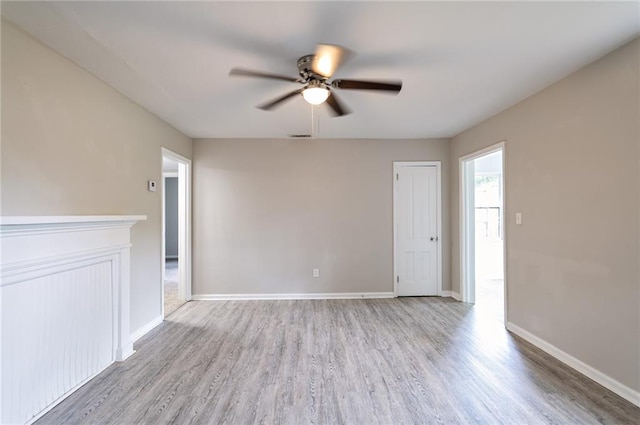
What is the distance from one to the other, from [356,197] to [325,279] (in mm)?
1368

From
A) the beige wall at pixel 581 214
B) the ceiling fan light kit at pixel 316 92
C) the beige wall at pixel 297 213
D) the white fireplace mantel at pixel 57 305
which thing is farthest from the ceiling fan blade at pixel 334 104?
the white fireplace mantel at pixel 57 305

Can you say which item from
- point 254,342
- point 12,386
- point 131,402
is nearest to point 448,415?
point 254,342

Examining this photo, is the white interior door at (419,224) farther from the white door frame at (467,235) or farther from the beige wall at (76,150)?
the beige wall at (76,150)

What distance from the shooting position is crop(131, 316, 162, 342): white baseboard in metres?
2.82

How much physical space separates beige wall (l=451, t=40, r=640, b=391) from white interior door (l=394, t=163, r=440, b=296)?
1.28 meters

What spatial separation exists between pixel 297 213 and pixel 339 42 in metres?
2.74

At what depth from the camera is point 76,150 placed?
2156 mm

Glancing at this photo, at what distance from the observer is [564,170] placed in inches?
95.1

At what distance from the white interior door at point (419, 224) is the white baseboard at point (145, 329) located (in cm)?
345

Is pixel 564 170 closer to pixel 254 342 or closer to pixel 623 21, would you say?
pixel 623 21

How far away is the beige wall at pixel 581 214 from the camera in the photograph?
191 cm

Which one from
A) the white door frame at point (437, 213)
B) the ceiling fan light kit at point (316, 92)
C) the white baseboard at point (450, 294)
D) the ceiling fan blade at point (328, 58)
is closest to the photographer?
the ceiling fan blade at point (328, 58)

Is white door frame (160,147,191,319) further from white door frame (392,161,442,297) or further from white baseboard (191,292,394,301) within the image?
white door frame (392,161,442,297)

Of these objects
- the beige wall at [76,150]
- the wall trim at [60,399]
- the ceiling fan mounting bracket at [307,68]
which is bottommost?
the wall trim at [60,399]
